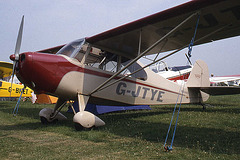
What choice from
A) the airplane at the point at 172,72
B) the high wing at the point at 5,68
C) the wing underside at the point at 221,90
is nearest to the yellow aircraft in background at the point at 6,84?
the high wing at the point at 5,68

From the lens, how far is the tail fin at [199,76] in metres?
8.35

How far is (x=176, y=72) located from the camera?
1673cm

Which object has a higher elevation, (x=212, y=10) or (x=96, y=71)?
(x=212, y=10)

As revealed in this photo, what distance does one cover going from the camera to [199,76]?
8648 millimetres

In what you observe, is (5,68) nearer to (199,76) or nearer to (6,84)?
(6,84)

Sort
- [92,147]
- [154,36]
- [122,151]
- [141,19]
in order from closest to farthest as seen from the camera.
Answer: [122,151] < [92,147] < [141,19] < [154,36]

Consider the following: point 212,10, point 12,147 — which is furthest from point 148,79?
point 12,147

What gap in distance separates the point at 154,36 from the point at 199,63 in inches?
188

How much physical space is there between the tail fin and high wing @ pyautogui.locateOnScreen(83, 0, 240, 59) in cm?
285

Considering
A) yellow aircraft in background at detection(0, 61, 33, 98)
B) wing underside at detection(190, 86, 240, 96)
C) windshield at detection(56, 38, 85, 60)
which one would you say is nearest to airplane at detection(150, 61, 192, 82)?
wing underside at detection(190, 86, 240, 96)

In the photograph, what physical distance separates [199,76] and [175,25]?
4907 mm

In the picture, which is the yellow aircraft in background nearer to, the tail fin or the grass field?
the grass field

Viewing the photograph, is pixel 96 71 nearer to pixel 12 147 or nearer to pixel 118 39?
pixel 118 39

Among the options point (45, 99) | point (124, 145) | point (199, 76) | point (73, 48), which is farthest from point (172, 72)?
point (124, 145)
